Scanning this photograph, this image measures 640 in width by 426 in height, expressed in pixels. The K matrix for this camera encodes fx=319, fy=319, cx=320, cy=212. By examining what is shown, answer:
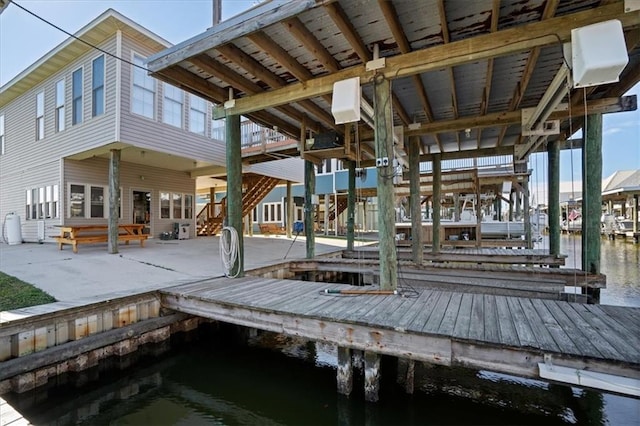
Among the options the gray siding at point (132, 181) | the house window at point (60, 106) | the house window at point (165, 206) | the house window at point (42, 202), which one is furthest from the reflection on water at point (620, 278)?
the house window at point (60, 106)

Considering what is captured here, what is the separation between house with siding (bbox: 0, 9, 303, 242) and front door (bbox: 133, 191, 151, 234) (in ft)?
0.12

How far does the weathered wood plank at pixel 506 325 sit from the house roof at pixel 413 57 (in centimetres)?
285

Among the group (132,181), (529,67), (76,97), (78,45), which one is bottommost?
(132,181)

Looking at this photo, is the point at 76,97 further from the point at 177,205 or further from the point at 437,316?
the point at 437,316

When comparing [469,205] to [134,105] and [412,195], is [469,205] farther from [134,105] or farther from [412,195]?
[134,105]

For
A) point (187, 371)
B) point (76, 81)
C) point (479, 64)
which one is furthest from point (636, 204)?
point (76, 81)

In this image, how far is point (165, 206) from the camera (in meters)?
12.9

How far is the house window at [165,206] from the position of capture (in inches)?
500

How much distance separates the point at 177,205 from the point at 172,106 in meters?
4.51

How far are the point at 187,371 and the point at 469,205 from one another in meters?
27.7

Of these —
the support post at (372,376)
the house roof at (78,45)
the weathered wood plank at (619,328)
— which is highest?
the house roof at (78,45)

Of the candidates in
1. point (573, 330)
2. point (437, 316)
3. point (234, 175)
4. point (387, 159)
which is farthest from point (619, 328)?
point (234, 175)

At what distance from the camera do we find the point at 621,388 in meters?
2.27

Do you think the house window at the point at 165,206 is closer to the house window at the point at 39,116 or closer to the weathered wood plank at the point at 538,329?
the house window at the point at 39,116
